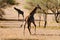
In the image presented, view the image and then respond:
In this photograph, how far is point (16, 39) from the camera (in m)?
13.4

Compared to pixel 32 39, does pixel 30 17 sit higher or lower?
higher

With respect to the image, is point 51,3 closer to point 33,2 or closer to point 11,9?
point 33,2

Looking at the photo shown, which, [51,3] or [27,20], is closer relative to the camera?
[27,20]

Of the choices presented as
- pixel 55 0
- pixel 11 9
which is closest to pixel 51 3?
pixel 55 0

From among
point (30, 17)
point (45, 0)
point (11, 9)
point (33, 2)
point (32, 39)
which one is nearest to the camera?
point (32, 39)

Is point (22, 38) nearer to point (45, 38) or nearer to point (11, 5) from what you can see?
point (45, 38)

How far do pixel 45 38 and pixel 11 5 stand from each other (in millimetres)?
35546

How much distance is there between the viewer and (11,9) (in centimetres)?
4753

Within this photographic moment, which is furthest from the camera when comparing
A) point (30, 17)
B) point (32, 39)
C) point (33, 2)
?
point (33, 2)

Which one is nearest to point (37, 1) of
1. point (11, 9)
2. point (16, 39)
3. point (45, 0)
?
point (45, 0)

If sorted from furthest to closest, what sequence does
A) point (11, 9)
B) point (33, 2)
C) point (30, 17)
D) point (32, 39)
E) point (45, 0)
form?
point (11, 9), point (33, 2), point (45, 0), point (30, 17), point (32, 39)

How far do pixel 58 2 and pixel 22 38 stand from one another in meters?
18.6

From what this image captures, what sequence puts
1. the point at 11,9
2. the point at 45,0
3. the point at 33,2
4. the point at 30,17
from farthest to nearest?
1. the point at 11,9
2. the point at 33,2
3. the point at 45,0
4. the point at 30,17

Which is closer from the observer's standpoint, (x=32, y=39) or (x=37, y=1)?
(x=32, y=39)
